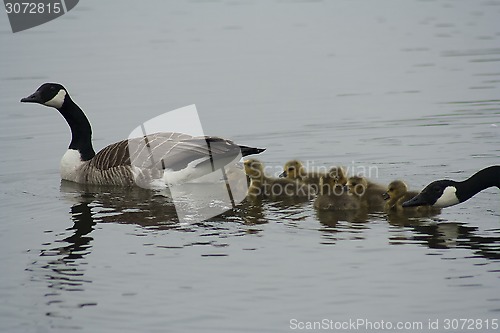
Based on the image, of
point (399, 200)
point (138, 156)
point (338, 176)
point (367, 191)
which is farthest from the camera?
point (138, 156)

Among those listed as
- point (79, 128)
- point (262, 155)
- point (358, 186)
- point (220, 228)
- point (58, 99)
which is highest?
point (58, 99)

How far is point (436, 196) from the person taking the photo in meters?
10.6

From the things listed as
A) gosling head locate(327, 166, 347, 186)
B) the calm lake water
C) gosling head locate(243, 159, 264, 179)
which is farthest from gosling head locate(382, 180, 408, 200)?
gosling head locate(243, 159, 264, 179)

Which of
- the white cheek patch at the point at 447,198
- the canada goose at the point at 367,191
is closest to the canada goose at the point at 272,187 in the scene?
the canada goose at the point at 367,191

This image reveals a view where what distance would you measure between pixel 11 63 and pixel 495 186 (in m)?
12.7

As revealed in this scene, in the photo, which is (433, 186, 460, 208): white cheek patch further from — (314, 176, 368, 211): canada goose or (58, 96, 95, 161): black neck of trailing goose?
(58, 96, 95, 161): black neck of trailing goose

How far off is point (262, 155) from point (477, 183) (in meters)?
4.14

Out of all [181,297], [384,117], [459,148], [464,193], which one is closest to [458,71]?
[384,117]

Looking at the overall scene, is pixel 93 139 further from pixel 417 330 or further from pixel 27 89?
pixel 417 330

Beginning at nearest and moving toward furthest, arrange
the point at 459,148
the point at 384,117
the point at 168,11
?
the point at 459,148 < the point at 384,117 < the point at 168,11

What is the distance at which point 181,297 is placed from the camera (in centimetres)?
845

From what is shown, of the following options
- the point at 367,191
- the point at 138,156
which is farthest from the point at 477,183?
the point at 138,156

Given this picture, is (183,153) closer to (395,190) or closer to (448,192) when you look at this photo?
(395,190)

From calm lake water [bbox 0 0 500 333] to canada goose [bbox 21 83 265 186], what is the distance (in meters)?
0.32
